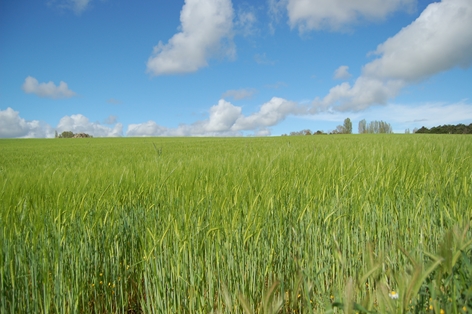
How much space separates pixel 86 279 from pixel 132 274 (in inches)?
11.3

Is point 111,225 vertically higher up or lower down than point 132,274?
higher up

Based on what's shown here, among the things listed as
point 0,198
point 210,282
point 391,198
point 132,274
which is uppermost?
point 0,198

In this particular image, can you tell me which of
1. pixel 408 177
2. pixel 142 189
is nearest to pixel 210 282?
pixel 142 189

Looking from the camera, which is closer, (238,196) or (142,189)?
(238,196)

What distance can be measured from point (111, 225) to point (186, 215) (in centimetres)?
50

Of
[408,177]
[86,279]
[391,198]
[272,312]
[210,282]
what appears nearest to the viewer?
[272,312]

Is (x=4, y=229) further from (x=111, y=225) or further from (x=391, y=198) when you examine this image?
(x=391, y=198)

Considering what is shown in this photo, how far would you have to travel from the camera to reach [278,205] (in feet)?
6.75

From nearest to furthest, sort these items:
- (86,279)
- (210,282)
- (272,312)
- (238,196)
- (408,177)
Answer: (272,312) → (210,282) → (86,279) → (238,196) → (408,177)

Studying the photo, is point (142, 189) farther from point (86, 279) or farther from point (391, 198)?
point (391, 198)

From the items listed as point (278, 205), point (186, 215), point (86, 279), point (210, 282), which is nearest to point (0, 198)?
point (86, 279)

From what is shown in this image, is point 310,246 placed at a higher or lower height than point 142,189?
lower

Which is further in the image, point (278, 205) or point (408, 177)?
point (408, 177)

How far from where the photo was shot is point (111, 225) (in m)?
1.76
